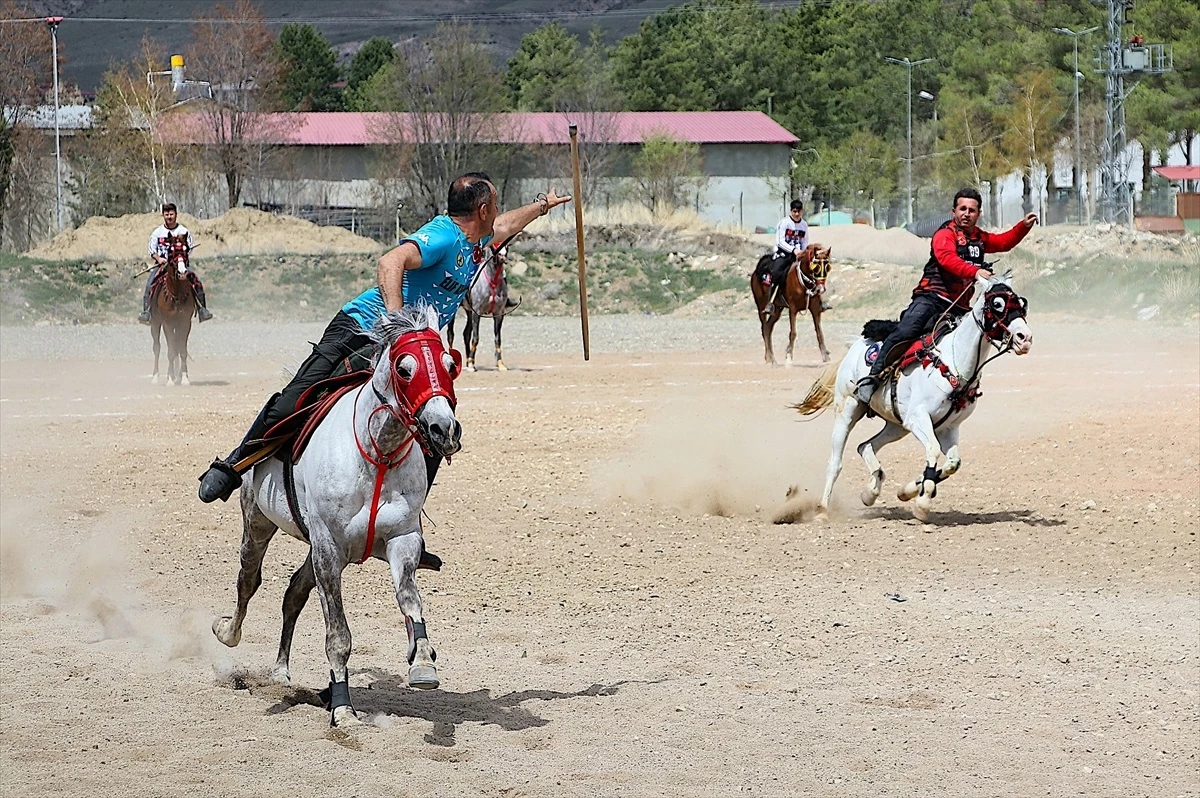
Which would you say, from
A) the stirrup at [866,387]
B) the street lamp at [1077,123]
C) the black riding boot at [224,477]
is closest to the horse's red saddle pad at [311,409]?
the black riding boot at [224,477]

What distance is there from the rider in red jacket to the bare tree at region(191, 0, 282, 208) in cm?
6175

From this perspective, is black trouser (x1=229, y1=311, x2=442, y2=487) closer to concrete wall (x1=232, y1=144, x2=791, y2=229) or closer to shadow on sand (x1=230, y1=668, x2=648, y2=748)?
shadow on sand (x1=230, y1=668, x2=648, y2=748)

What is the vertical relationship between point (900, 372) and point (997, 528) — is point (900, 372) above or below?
above

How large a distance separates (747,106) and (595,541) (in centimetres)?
9660

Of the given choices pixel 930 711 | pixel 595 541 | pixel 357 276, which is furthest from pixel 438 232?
pixel 357 276

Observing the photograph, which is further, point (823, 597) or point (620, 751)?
point (823, 597)

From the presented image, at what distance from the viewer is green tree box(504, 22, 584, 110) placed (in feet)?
349

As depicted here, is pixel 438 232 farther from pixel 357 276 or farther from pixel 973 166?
pixel 973 166

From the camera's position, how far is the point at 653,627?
9.57 m

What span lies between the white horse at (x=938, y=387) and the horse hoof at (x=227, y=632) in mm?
5897

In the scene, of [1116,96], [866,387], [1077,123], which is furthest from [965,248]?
[1077,123]

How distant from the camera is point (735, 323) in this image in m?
39.2

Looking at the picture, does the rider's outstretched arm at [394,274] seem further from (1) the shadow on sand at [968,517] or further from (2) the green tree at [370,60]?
(2) the green tree at [370,60]

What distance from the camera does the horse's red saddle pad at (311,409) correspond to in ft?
24.8
